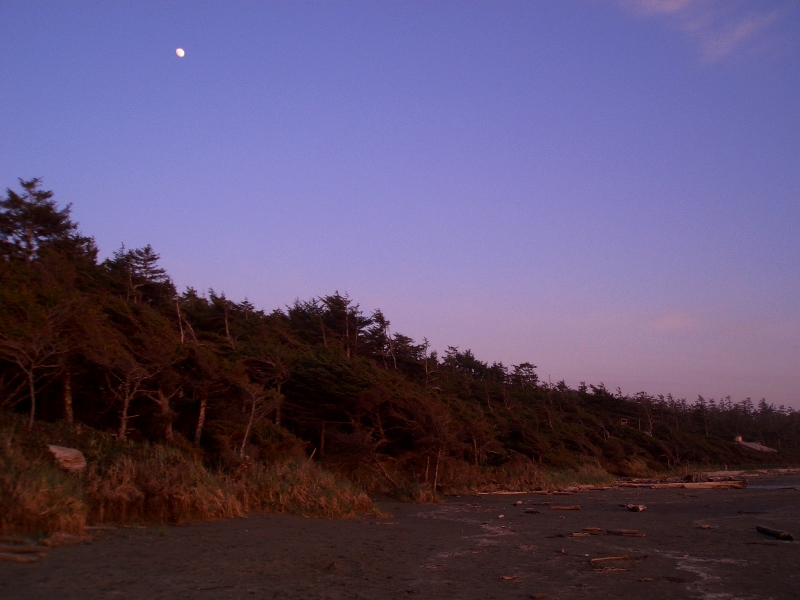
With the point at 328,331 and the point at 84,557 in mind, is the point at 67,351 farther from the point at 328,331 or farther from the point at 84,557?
the point at 328,331

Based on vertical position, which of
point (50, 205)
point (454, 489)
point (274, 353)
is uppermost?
point (50, 205)

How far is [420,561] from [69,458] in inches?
344

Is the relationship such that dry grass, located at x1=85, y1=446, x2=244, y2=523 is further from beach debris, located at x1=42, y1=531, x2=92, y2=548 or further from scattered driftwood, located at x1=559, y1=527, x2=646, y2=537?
scattered driftwood, located at x1=559, y1=527, x2=646, y2=537

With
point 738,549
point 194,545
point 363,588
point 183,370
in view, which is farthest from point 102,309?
point 738,549

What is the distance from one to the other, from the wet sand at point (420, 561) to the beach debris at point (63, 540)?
29cm

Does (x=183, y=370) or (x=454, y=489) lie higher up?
(x=183, y=370)

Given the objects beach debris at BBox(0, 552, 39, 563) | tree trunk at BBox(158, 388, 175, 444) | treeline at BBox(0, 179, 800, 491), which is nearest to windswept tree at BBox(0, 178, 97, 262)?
treeline at BBox(0, 179, 800, 491)

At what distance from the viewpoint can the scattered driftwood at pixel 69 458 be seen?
1446 cm

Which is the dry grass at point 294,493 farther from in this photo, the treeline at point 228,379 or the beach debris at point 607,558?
the beach debris at point 607,558

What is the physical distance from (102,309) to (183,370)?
3391 millimetres

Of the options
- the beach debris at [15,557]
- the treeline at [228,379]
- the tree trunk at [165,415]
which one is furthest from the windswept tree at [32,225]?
the beach debris at [15,557]

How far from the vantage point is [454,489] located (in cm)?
2781

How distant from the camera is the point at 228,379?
21469mm

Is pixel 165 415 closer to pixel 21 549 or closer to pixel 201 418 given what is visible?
pixel 201 418
